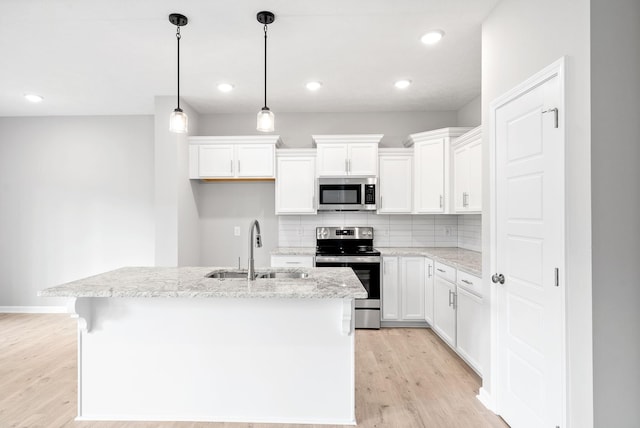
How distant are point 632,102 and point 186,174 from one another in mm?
3935

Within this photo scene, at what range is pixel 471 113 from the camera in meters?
4.03

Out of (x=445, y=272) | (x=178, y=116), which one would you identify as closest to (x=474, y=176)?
(x=445, y=272)

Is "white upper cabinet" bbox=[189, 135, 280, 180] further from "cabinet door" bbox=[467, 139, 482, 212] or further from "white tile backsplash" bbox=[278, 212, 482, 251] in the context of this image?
"cabinet door" bbox=[467, 139, 482, 212]

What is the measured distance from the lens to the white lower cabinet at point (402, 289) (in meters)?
3.85

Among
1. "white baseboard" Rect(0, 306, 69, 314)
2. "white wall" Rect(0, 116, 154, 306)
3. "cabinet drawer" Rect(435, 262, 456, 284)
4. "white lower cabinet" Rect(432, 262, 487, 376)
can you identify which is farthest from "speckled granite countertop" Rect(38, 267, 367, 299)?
"white baseboard" Rect(0, 306, 69, 314)

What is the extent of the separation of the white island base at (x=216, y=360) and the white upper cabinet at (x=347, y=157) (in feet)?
7.62

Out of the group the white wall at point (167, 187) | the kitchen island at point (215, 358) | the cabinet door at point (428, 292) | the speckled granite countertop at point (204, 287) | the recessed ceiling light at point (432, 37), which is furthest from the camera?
the white wall at point (167, 187)

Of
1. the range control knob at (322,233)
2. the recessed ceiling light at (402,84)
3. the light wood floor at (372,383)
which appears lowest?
the light wood floor at (372,383)

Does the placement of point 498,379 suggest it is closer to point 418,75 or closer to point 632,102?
point 632,102

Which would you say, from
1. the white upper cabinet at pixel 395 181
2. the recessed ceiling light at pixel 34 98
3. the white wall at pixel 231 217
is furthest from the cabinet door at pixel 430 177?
the recessed ceiling light at pixel 34 98

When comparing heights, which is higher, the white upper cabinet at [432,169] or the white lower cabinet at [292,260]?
the white upper cabinet at [432,169]

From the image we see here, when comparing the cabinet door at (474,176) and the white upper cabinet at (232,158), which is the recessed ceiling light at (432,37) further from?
the white upper cabinet at (232,158)

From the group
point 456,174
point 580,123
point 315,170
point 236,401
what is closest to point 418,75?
point 456,174

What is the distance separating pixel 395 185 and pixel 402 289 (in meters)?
1.24
